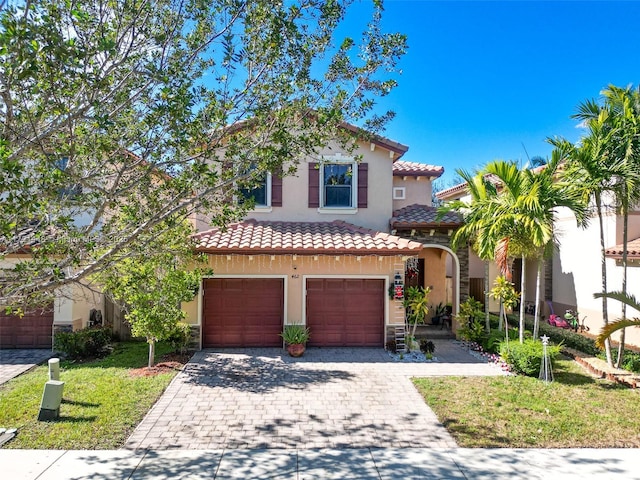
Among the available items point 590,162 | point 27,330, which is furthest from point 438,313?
point 27,330

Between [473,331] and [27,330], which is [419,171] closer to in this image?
[473,331]

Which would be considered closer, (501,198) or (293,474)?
(293,474)

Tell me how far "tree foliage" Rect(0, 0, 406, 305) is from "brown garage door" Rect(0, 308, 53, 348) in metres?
7.24

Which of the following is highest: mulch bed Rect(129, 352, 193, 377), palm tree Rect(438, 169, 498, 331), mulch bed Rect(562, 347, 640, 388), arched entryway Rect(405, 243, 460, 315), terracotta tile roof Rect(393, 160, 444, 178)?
Result: terracotta tile roof Rect(393, 160, 444, 178)

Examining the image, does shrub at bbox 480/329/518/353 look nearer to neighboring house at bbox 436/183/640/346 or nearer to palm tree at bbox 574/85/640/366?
palm tree at bbox 574/85/640/366

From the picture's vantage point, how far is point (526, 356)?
10.6 metres

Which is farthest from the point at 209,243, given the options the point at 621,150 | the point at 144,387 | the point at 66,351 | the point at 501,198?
the point at 621,150

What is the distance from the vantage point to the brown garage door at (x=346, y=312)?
13602 millimetres

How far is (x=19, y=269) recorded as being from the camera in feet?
17.8

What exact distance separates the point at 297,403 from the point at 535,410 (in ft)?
16.7

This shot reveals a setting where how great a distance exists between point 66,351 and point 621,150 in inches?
652

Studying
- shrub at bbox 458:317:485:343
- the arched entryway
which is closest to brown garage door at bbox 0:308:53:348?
the arched entryway

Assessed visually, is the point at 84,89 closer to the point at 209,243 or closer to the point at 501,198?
the point at 209,243

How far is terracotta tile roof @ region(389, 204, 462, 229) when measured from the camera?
14.8 meters
